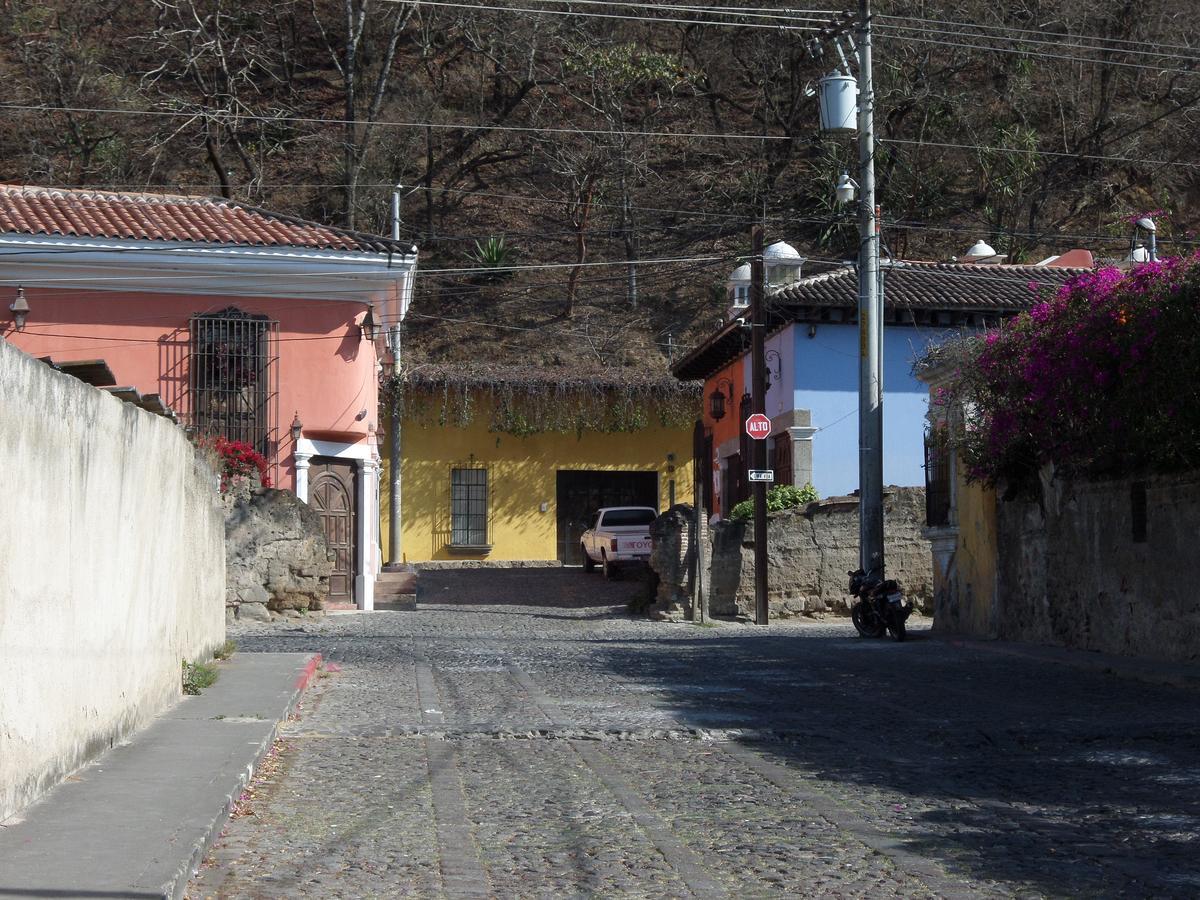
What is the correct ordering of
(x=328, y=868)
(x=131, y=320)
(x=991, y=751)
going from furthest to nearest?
(x=131, y=320)
(x=991, y=751)
(x=328, y=868)

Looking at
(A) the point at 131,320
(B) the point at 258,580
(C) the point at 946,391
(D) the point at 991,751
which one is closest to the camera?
(D) the point at 991,751

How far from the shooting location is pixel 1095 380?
48.4ft

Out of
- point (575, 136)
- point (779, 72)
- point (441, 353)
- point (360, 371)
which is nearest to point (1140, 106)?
point (779, 72)

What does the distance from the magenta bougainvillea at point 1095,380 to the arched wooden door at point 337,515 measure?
12101 mm

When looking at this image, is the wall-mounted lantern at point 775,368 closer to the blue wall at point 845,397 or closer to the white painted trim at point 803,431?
the blue wall at point 845,397

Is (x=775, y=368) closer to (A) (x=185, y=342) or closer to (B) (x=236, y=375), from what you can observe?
(B) (x=236, y=375)

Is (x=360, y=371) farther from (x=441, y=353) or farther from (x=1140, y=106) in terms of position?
(x=1140, y=106)

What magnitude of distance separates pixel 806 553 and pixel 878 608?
5.02 metres

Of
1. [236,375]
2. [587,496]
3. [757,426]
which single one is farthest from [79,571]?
[587,496]

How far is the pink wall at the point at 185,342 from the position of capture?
978 inches

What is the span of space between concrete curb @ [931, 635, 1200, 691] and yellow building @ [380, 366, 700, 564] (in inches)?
851

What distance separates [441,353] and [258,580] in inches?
854

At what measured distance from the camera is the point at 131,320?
25062mm

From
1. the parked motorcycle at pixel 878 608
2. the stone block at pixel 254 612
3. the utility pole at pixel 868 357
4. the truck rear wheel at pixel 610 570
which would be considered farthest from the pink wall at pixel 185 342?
the parked motorcycle at pixel 878 608
